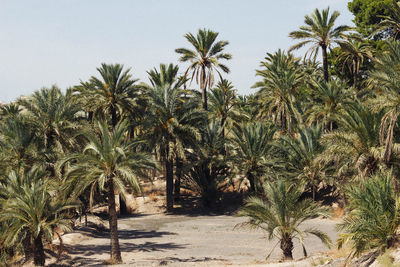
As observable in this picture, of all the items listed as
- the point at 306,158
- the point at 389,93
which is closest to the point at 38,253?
the point at 389,93

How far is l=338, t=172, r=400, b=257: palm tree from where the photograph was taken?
11.5 meters

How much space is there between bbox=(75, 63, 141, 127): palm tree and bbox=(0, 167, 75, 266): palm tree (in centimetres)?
1274

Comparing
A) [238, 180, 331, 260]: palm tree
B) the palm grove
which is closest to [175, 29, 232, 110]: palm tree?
the palm grove

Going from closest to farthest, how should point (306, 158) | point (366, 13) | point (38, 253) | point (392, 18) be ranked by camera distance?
point (38, 253)
point (392, 18)
point (306, 158)
point (366, 13)

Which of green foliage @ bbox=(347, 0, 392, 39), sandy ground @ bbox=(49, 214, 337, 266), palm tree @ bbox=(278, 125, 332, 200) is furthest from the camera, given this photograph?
green foliage @ bbox=(347, 0, 392, 39)

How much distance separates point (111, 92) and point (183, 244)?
42.7 feet

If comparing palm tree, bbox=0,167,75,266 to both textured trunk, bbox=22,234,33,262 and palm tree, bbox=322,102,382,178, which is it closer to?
textured trunk, bbox=22,234,33,262

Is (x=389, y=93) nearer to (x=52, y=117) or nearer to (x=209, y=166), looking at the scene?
(x=52, y=117)

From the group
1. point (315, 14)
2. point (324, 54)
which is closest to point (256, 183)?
point (324, 54)

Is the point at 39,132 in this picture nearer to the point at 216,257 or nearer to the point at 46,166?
the point at 46,166

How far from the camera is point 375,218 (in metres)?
11.8

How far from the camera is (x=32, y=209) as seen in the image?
15.9 meters

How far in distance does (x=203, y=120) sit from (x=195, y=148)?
2.61 m

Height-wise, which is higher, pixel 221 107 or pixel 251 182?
pixel 221 107
